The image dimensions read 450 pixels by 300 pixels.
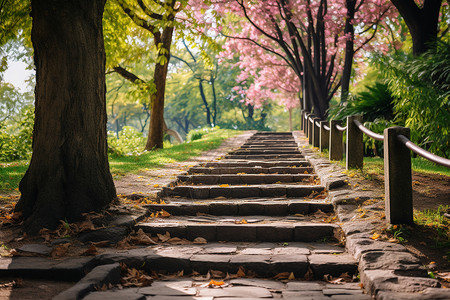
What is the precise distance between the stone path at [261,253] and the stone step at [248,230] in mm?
10

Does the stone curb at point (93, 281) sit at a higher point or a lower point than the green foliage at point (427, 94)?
lower

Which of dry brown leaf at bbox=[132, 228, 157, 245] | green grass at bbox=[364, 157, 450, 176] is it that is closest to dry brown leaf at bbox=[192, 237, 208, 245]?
dry brown leaf at bbox=[132, 228, 157, 245]

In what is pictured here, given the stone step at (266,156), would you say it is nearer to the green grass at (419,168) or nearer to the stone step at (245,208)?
the green grass at (419,168)

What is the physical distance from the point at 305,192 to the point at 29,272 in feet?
12.3

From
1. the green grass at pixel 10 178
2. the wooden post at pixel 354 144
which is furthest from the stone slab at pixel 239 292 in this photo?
the green grass at pixel 10 178

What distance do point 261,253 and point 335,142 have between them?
434cm

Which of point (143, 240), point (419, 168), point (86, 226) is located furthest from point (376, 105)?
point (86, 226)

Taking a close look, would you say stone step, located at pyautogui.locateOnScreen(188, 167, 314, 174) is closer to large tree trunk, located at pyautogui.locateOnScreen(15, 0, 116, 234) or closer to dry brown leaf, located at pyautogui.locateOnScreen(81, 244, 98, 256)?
large tree trunk, located at pyautogui.locateOnScreen(15, 0, 116, 234)

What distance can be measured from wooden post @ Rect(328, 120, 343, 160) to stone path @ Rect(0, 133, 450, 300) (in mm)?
1582

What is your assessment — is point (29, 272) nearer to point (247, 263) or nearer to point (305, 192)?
point (247, 263)

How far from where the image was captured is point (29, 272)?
11.4 ft

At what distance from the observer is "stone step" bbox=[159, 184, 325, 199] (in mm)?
6057

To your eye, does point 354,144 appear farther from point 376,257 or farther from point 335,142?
point 376,257

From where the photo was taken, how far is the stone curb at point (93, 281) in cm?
286
